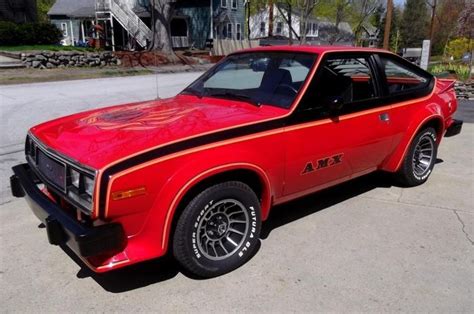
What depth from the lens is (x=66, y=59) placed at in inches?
823

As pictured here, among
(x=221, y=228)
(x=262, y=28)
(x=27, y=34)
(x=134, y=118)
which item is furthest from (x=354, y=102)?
(x=262, y=28)

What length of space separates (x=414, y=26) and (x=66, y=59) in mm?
60181

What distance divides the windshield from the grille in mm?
1582

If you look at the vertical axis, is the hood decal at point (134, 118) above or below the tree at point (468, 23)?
below

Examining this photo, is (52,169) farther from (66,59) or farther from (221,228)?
(66,59)

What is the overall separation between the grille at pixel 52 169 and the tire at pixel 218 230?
84 centimetres

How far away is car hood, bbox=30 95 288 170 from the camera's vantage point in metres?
2.74

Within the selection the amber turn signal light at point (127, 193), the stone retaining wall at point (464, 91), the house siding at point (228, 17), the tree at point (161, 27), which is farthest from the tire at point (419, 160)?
the house siding at point (228, 17)

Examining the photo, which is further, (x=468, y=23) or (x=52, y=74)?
(x=468, y=23)

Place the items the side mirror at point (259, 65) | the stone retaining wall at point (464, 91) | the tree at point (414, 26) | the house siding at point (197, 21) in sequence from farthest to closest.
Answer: the tree at point (414, 26)
the house siding at point (197, 21)
the stone retaining wall at point (464, 91)
the side mirror at point (259, 65)

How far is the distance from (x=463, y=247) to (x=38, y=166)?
3.52 meters

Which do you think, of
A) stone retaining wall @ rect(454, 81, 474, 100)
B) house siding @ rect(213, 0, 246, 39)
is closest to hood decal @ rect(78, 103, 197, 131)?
stone retaining wall @ rect(454, 81, 474, 100)

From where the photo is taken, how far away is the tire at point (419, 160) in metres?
4.75

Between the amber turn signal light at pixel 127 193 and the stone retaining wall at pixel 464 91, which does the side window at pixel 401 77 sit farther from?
the stone retaining wall at pixel 464 91
